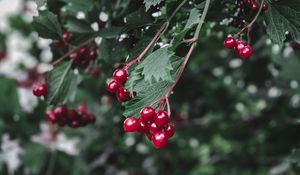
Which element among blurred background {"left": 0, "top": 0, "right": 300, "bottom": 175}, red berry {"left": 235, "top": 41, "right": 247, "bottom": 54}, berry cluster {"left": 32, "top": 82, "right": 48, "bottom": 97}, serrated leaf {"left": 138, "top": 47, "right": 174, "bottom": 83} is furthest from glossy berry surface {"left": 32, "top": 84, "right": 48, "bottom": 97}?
blurred background {"left": 0, "top": 0, "right": 300, "bottom": 175}

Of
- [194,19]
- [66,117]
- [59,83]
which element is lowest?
[66,117]

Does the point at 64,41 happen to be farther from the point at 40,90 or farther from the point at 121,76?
the point at 121,76

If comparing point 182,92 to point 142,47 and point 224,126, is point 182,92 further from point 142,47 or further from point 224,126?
point 142,47

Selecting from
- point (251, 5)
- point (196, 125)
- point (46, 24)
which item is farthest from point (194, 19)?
point (196, 125)

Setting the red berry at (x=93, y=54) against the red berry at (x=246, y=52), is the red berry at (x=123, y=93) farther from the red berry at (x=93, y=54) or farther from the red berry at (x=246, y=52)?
the red berry at (x=93, y=54)

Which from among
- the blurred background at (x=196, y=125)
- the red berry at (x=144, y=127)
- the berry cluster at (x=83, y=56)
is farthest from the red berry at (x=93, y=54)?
the blurred background at (x=196, y=125)

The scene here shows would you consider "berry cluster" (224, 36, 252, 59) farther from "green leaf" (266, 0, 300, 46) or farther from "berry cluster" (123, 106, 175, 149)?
"berry cluster" (123, 106, 175, 149)
